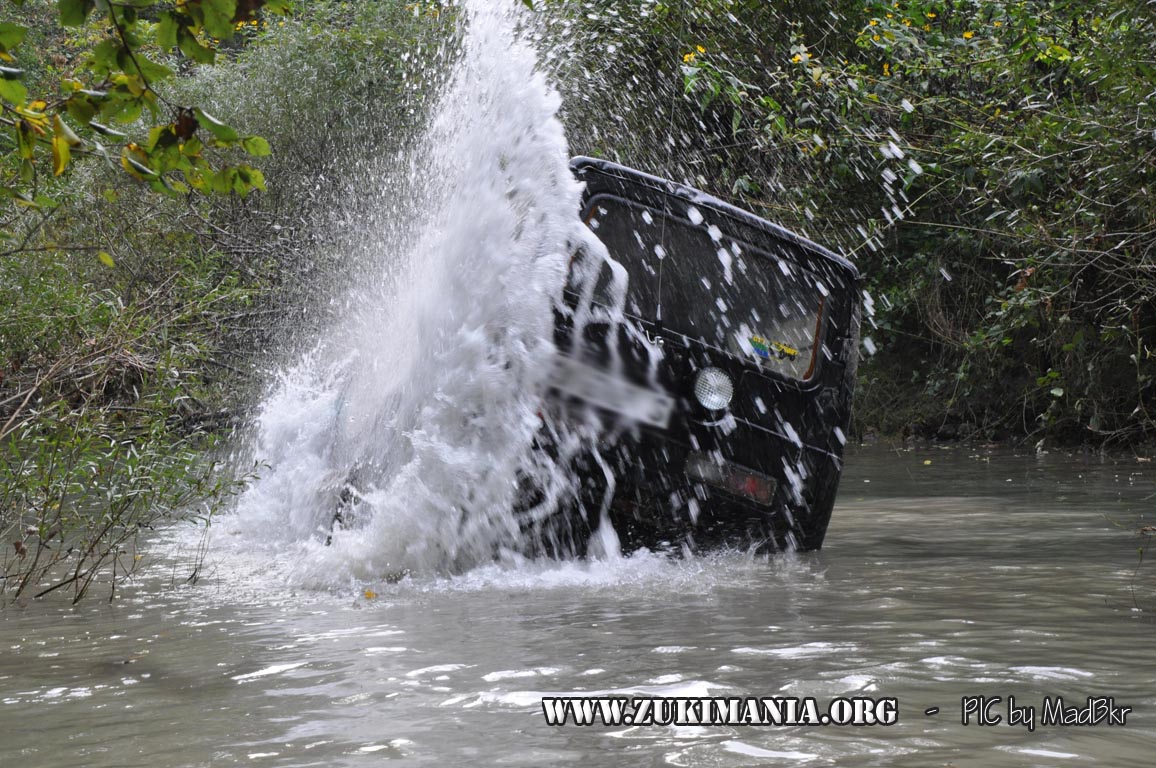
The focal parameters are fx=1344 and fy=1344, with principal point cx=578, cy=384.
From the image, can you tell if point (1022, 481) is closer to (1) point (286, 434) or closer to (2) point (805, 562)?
(2) point (805, 562)

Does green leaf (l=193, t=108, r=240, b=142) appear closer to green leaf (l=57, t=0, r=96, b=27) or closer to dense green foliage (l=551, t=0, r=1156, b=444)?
green leaf (l=57, t=0, r=96, b=27)

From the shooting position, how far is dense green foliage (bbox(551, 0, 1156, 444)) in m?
10.4

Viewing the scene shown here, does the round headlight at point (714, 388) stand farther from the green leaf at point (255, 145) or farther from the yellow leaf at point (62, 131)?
the yellow leaf at point (62, 131)

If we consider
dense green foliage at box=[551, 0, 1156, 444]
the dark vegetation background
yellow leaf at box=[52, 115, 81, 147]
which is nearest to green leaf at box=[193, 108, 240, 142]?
yellow leaf at box=[52, 115, 81, 147]

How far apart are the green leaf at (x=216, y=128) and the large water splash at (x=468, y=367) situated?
3107mm

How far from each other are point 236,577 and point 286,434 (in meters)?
3.40

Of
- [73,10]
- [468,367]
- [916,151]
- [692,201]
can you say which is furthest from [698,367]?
[916,151]

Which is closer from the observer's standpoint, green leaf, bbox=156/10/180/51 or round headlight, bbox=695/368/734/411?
green leaf, bbox=156/10/180/51

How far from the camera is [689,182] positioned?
15.1 m

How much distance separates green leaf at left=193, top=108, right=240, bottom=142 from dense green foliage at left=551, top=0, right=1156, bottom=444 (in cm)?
679

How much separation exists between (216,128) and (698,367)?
368cm

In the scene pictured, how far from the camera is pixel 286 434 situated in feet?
33.9

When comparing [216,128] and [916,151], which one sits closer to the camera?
[216,128]

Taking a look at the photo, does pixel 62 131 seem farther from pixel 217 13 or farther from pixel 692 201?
pixel 692 201
